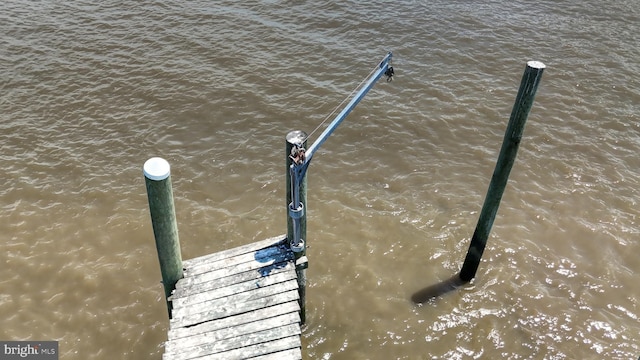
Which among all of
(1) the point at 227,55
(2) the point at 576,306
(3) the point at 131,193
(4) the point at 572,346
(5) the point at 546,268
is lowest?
(4) the point at 572,346

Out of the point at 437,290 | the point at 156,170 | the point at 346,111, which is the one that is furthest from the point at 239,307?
the point at 437,290

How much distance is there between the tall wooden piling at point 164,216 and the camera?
6023mm

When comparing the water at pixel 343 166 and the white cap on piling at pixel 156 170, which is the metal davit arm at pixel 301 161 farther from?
the water at pixel 343 166

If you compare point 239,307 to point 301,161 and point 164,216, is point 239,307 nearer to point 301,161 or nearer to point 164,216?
point 164,216

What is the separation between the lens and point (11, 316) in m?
8.28

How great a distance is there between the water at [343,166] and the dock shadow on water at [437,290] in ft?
0.48

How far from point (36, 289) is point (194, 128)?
5503mm

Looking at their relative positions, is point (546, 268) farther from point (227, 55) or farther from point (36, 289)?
point (227, 55)

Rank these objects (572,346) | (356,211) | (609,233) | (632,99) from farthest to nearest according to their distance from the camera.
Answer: (632,99)
(356,211)
(609,233)
(572,346)

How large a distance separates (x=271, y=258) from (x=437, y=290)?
341 centimetres

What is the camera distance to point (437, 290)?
892 cm

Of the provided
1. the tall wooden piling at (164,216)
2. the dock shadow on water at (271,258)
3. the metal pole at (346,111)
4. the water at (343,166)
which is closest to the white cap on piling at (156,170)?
the tall wooden piling at (164,216)

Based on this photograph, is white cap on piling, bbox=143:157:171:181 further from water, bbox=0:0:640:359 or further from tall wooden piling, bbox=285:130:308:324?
water, bbox=0:0:640:359

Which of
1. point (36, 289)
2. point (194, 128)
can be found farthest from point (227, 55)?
point (36, 289)
